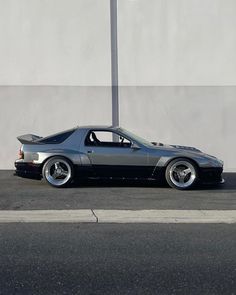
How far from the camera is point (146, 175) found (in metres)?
11.5

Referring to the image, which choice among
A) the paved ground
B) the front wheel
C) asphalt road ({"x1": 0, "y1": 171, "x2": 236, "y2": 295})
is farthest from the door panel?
asphalt road ({"x1": 0, "y1": 171, "x2": 236, "y2": 295})

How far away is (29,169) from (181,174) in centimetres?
316

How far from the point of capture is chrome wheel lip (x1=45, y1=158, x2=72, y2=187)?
11469mm

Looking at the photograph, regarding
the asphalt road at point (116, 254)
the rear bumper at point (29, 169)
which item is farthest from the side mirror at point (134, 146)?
the rear bumper at point (29, 169)

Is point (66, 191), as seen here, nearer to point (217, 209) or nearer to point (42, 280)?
point (217, 209)

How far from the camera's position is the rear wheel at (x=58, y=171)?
11.5 m

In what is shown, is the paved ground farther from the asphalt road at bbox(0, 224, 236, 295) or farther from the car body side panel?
the asphalt road at bbox(0, 224, 236, 295)
